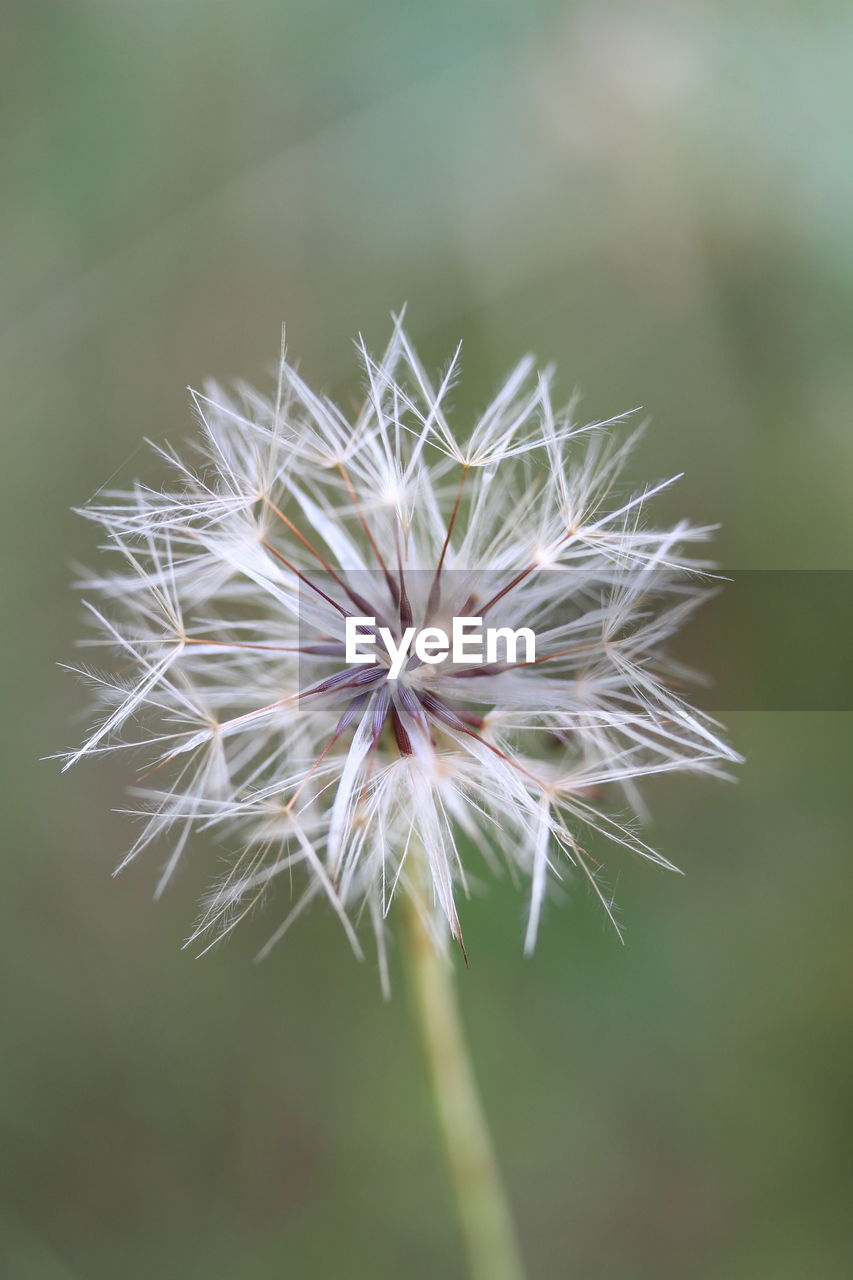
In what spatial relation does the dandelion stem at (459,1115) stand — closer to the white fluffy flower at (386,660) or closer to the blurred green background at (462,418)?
the white fluffy flower at (386,660)

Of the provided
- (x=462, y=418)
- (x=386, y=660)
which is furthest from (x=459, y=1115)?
(x=462, y=418)

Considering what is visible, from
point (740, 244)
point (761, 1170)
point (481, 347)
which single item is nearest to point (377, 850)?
point (481, 347)

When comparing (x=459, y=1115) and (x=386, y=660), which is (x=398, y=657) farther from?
(x=459, y=1115)

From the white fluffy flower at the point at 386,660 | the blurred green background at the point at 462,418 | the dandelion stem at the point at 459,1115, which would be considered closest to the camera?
the white fluffy flower at the point at 386,660

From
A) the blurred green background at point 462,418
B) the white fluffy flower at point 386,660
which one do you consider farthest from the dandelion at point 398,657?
the blurred green background at point 462,418

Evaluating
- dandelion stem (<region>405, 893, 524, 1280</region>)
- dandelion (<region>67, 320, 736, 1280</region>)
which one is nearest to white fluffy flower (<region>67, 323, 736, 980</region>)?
dandelion (<region>67, 320, 736, 1280</region>)

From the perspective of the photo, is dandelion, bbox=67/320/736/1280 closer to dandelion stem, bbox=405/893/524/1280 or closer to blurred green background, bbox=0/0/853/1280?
dandelion stem, bbox=405/893/524/1280

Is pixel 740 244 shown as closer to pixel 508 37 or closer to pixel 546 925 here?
pixel 508 37

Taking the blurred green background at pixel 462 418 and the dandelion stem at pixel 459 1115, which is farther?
the blurred green background at pixel 462 418
